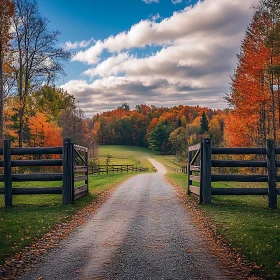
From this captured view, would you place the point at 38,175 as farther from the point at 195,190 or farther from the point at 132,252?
the point at 132,252

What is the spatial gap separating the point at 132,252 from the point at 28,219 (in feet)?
13.0

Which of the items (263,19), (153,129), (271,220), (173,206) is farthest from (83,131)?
(153,129)

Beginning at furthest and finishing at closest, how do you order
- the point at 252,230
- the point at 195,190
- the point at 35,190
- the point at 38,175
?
the point at 195,190
the point at 38,175
the point at 35,190
the point at 252,230

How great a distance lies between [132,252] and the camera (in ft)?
20.4

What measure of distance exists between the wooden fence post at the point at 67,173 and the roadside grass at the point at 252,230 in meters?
4.78

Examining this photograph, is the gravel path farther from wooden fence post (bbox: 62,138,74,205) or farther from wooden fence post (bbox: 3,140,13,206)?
wooden fence post (bbox: 3,140,13,206)

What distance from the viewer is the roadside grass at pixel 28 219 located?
683 centimetres

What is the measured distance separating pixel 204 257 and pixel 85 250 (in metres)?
2.31

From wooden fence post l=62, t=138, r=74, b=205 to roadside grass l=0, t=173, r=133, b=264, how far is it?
13.4 inches

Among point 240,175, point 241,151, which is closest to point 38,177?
point 240,175

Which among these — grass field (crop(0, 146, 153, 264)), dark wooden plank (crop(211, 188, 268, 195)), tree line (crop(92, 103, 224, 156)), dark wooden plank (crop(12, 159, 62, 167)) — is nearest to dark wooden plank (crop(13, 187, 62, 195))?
grass field (crop(0, 146, 153, 264))

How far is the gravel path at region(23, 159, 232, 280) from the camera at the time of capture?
16.8 feet

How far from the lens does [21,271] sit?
5.34 metres

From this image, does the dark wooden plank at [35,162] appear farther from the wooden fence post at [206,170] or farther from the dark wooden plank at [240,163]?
the dark wooden plank at [240,163]
